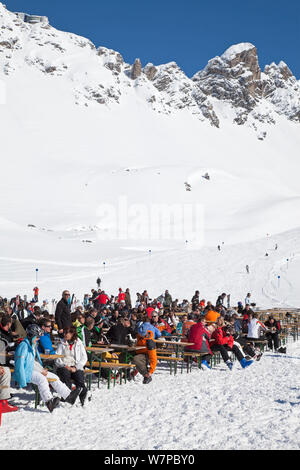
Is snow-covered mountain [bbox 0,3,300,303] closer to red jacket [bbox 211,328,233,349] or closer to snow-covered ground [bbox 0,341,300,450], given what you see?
red jacket [bbox 211,328,233,349]

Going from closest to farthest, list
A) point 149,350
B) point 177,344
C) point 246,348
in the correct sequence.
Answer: point 149,350
point 177,344
point 246,348

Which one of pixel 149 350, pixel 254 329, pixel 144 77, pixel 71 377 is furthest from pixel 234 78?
pixel 71 377

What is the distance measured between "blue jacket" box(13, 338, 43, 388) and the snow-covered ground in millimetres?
466

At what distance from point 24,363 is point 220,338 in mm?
5170

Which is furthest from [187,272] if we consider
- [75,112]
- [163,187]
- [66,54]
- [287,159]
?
[66,54]

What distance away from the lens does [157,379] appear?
33.0 ft

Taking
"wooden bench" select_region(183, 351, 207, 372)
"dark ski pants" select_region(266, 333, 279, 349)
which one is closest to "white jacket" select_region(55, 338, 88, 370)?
"wooden bench" select_region(183, 351, 207, 372)

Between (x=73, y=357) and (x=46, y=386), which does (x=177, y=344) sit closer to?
(x=73, y=357)

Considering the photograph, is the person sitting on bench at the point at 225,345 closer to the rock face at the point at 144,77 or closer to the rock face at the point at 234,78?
the rock face at the point at 144,77

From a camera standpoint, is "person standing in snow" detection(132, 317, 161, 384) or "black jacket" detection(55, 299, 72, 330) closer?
"person standing in snow" detection(132, 317, 161, 384)

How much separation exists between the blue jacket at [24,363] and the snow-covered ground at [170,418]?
18.3 inches

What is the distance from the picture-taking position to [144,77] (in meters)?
164

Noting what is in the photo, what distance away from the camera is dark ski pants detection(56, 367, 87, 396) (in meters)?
7.65
